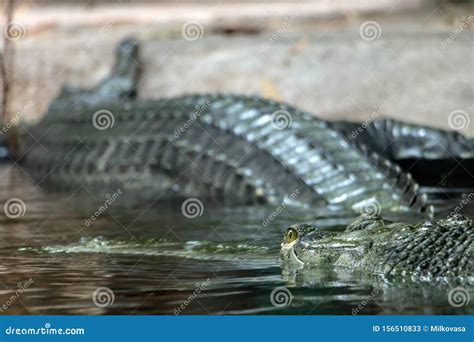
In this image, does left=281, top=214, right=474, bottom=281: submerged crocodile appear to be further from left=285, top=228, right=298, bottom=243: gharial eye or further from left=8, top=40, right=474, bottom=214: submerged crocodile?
left=8, top=40, right=474, bottom=214: submerged crocodile

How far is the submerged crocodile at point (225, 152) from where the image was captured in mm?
6688

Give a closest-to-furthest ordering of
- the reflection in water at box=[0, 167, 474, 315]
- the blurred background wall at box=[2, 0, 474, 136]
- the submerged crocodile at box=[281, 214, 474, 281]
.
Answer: the reflection in water at box=[0, 167, 474, 315], the submerged crocodile at box=[281, 214, 474, 281], the blurred background wall at box=[2, 0, 474, 136]

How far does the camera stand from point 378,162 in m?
6.70

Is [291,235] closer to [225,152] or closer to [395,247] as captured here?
[395,247]

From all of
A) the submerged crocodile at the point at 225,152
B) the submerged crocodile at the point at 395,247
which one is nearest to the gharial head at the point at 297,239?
the submerged crocodile at the point at 395,247

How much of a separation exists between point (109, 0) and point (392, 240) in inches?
390

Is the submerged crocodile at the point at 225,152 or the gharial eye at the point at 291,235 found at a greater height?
the submerged crocodile at the point at 225,152

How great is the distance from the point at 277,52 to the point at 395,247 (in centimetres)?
670

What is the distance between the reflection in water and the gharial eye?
14cm

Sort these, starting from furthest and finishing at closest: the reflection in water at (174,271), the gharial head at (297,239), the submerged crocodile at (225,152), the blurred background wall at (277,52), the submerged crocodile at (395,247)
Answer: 1. the blurred background wall at (277,52)
2. the submerged crocodile at (225,152)
3. the gharial head at (297,239)
4. the submerged crocodile at (395,247)
5. the reflection in water at (174,271)

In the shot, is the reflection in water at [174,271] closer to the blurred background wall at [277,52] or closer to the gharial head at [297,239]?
the gharial head at [297,239]

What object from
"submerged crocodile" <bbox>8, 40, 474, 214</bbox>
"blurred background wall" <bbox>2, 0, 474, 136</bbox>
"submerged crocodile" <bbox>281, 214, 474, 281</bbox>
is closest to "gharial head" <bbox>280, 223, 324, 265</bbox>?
"submerged crocodile" <bbox>281, 214, 474, 281</bbox>

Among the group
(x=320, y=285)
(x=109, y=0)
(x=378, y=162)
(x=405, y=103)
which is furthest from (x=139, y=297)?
(x=109, y=0)

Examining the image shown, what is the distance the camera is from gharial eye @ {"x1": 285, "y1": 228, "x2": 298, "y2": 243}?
4388 millimetres
